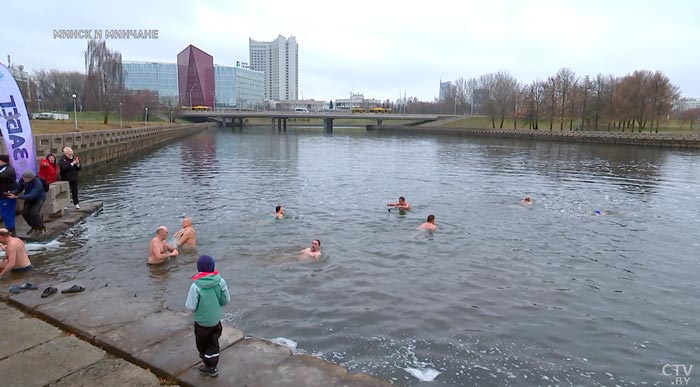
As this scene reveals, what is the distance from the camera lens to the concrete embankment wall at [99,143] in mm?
28938

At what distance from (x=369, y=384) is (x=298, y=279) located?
6.34 metres

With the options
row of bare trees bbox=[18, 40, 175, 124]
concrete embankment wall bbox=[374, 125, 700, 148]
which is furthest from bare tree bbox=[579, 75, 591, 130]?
row of bare trees bbox=[18, 40, 175, 124]

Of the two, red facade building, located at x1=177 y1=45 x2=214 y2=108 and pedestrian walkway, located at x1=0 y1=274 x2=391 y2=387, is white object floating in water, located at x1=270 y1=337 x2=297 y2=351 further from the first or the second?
red facade building, located at x1=177 y1=45 x2=214 y2=108

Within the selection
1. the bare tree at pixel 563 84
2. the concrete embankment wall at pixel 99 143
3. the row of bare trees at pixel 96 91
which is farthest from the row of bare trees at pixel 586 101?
the row of bare trees at pixel 96 91

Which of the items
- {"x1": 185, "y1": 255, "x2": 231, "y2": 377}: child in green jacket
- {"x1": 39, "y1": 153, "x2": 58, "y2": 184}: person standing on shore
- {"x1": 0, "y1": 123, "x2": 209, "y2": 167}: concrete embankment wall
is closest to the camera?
{"x1": 185, "y1": 255, "x2": 231, "y2": 377}: child in green jacket

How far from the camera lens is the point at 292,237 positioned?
16328mm

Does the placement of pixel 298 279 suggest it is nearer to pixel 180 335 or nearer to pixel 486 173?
pixel 180 335

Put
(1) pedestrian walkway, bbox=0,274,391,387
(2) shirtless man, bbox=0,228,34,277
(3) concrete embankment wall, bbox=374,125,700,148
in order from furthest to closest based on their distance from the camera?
(3) concrete embankment wall, bbox=374,125,700,148, (2) shirtless man, bbox=0,228,34,277, (1) pedestrian walkway, bbox=0,274,391,387

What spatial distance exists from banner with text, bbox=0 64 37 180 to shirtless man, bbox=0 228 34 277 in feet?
13.7

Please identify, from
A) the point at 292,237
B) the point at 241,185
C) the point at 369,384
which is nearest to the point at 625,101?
the point at 241,185

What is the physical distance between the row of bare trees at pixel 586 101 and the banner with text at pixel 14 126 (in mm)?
99439

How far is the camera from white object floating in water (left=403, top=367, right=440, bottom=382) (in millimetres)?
7648

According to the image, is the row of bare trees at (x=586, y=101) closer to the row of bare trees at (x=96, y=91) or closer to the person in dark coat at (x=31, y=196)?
the row of bare trees at (x=96, y=91)

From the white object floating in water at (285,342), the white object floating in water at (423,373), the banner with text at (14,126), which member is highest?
the banner with text at (14,126)
